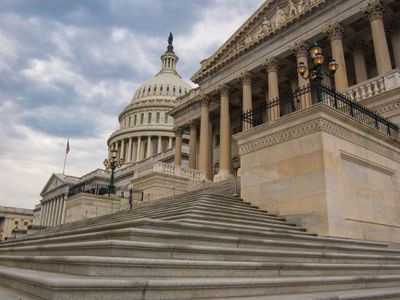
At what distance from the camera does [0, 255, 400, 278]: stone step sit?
184 inches

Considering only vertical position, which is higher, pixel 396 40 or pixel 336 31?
pixel 336 31

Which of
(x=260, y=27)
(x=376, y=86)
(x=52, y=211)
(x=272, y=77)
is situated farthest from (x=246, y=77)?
(x=52, y=211)

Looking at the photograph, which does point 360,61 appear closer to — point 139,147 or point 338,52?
point 338,52

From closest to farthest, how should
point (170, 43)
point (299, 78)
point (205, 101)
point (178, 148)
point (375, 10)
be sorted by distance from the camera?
point (375, 10) → point (299, 78) → point (205, 101) → point (178, 148) → point (170, 43)

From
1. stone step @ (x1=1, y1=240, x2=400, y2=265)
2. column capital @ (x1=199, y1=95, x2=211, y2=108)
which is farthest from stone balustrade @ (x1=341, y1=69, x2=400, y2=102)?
column capital @ (x1=199, y1=95, x2=211, y2=108)

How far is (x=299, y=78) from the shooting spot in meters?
27.4

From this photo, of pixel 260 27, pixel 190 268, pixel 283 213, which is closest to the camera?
pixel 190 268

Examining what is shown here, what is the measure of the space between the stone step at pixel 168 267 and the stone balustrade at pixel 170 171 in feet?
69.2

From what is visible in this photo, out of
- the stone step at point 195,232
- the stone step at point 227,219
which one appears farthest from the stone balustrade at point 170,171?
the stone step at point 195,232

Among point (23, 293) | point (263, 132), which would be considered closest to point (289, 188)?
point (263, 132)

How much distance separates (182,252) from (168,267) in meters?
0.62

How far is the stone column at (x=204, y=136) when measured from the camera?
117ft

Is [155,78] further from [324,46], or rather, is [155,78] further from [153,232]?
[153,232]

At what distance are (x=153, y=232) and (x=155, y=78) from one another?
117531 mm
